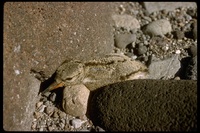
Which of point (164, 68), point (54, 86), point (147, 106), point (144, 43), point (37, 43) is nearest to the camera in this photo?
point (147, 106)

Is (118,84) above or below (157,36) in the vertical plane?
below

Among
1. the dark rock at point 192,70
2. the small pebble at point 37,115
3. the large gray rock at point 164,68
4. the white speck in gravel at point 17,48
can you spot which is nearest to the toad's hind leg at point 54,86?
the small pebble at point 37,115

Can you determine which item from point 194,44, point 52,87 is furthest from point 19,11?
point 194,44

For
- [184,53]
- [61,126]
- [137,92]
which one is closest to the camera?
[137,92]

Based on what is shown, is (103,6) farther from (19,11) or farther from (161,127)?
(161,127)

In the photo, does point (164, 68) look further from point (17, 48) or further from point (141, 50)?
point (17, 48)

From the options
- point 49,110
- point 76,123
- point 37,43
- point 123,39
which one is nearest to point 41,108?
point 49,110

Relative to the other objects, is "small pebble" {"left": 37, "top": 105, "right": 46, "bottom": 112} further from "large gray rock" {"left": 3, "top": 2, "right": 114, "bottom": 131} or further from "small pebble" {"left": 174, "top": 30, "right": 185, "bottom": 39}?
"small pebble" {"left": 174, "top": 30, "right": 185, "bottom": 39}
